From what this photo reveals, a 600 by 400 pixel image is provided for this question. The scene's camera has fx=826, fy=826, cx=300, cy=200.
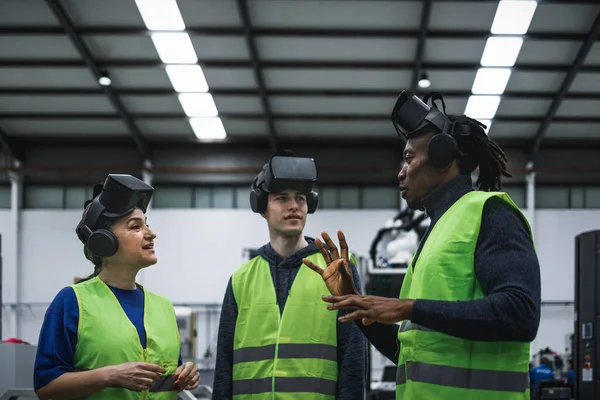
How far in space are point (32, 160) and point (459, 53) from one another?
964cm

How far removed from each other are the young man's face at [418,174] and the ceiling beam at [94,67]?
37.5 feet

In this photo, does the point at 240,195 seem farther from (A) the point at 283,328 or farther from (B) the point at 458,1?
(A) the point at 283,328

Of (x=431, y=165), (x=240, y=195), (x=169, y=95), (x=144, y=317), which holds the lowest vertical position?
(x=144, y=317)

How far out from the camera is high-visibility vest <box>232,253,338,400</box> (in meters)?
3.42

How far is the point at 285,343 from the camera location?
3482 mm

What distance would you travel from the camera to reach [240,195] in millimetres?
18531

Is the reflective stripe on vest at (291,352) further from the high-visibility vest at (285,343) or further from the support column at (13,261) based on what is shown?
the support column at (13,261)

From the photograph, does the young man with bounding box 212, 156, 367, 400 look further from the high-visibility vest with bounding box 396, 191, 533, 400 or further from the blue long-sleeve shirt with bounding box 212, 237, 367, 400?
the high-visibility vest with bounding box 396, 191, 533, 400

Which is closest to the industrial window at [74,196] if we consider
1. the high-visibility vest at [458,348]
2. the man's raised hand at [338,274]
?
the man's raised hand at [338,274]

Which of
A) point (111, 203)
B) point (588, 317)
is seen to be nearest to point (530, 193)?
point (588, 317)

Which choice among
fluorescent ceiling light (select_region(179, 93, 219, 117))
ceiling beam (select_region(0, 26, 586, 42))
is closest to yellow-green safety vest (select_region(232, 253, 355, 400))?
ceiling beam (select_region(0, 26, 586, 42))

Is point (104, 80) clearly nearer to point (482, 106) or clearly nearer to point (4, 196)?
point (4, 196)

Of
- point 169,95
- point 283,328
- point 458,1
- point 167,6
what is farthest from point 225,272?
point 283,328

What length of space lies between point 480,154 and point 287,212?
1253 mm
